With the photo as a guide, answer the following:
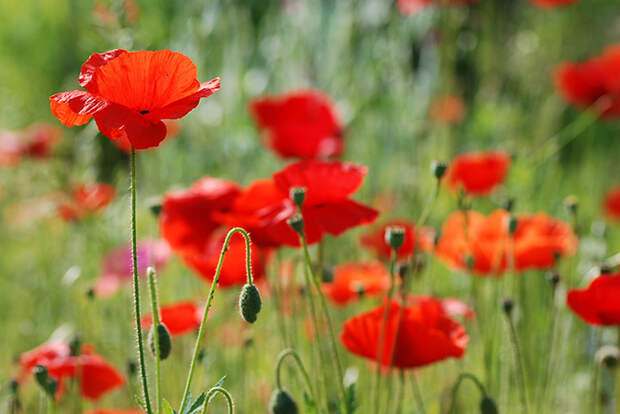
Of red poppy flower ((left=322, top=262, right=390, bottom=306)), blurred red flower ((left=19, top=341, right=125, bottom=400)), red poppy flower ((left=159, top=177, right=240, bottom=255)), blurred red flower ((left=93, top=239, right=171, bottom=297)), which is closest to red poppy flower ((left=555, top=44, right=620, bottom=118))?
red poppy flower ((left=322, top=262, right=390, bottom=306))

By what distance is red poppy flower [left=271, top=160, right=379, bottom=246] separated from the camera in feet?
3.82

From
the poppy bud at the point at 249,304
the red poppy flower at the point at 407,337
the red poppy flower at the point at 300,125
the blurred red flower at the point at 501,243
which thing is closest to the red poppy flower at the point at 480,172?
the red poppy flower at the point at 300,125

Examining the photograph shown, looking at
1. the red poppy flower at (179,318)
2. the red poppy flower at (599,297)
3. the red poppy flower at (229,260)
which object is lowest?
the red poppy flower at (599,297)

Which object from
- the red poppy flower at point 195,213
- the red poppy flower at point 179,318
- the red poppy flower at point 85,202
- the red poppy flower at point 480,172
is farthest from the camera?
the red poppy flower at point 480,172

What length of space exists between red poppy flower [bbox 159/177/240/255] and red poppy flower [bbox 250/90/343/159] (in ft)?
1.63

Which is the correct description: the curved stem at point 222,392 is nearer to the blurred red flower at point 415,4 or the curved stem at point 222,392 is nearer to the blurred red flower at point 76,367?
the blurred red flower at point 76,367

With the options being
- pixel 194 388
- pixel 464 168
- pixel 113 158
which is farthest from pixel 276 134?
pixel 113 158

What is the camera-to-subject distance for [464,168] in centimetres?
216

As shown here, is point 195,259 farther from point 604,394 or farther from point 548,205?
point 548,205

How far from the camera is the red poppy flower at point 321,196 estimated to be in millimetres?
1165

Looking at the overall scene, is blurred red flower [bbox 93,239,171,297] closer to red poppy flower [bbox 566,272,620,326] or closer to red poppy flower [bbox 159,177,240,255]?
red poppy flower [bbox 159,177,240,255]

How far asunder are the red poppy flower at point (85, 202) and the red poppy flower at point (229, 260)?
0.61m

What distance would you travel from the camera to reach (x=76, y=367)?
1205 mm

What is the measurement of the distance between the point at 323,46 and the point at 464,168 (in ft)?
4.35
